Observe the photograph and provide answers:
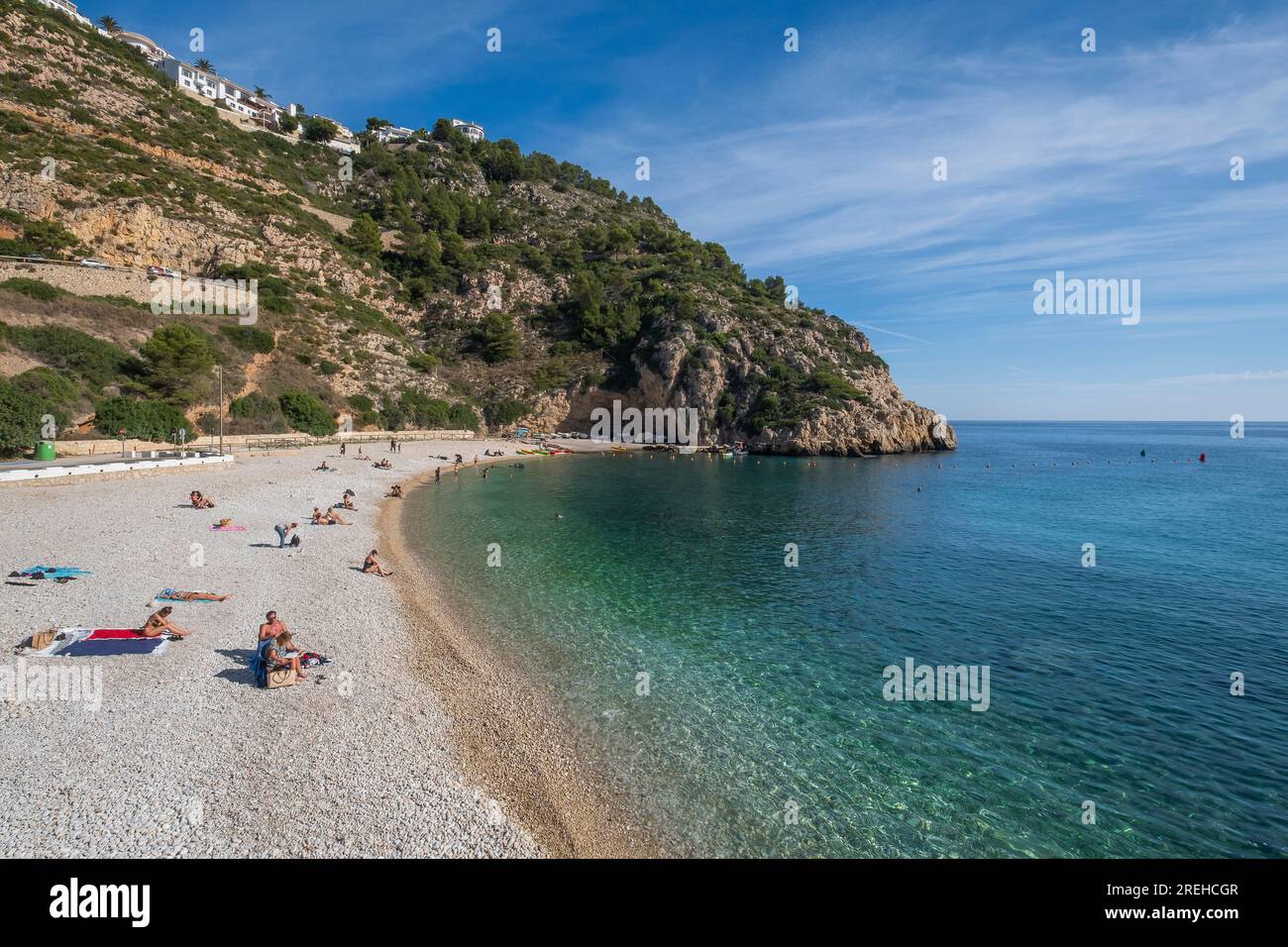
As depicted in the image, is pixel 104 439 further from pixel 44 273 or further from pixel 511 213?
pixel 511 213

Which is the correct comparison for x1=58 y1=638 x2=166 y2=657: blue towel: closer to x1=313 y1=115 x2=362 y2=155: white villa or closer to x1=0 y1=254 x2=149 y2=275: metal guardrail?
x1=0 y1=254 x2=149 y2=275: metal guardrail

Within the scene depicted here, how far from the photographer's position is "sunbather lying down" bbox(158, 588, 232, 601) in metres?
14.0

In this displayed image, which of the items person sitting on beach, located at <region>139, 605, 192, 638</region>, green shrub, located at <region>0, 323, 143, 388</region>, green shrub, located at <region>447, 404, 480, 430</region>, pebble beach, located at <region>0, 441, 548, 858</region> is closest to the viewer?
pebble beach, located at <region>0, 441, 548, 858</region>

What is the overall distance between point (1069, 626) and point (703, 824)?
1372 centimetres

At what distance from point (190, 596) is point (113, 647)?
10.2 ft

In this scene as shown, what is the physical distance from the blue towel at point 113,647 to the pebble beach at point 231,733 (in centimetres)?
23

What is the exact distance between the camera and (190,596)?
557 inches

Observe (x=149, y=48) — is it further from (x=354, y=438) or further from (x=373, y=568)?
(x=373, y=568)

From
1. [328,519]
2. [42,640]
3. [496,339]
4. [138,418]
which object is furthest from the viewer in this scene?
[496,339]

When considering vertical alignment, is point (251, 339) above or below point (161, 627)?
above

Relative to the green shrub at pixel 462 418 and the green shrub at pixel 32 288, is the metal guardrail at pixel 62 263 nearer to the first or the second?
the green shrub at pixel 32 288

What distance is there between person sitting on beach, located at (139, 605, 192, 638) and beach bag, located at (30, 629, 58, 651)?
1296mm

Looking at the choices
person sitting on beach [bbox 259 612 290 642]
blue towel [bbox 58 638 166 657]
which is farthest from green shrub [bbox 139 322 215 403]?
person sitting on beach [bbox 259 612 290 642]

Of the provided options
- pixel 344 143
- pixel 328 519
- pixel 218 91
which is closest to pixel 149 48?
pixel 218 91
